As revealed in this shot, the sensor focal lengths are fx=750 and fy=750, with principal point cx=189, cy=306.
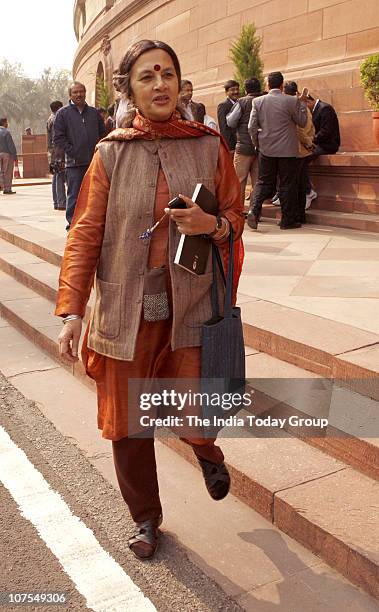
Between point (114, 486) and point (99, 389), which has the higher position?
point (99, 389)

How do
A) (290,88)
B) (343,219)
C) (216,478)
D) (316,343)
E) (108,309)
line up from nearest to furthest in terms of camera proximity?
1. (108,309)
2. (216,478)
3. (316,343)
4. (343,219)
5. (290,88)

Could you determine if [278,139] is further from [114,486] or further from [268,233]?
[114,486]

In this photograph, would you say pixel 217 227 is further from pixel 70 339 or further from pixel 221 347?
pixel 70 339

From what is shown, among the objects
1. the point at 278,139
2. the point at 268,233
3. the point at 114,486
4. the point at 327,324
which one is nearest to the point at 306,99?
the point at 278,139

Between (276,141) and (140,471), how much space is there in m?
6.97

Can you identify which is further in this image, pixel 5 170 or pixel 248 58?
pixel 5 170

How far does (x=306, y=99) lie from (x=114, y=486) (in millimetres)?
8102

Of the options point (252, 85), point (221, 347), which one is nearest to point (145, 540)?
point (221, 347)

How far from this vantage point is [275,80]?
921 centimetres

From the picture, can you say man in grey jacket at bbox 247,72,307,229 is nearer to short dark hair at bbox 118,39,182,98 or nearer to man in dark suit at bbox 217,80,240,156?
man in dark suit at bbox 217,80,240,156

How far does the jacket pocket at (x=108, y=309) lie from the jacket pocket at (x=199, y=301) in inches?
10.4

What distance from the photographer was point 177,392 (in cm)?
298

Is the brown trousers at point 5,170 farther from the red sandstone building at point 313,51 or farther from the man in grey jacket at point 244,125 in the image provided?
the man in grey jacket at point 244,125

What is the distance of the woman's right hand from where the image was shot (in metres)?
2.86
